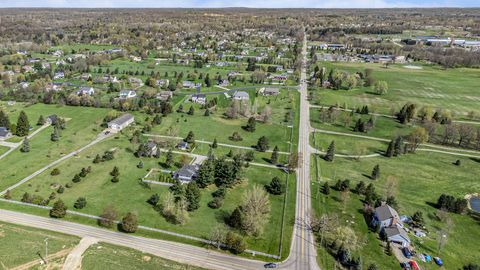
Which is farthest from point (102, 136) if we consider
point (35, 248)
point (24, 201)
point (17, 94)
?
point (17, 94)

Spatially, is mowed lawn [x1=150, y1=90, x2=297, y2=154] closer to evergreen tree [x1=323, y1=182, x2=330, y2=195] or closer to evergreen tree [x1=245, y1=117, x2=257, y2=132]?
evergreen tree [x1=245, y1=117, x2=257, y2=132]

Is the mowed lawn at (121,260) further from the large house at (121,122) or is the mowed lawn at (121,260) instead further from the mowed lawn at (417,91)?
the mowed lawn at (417,91)

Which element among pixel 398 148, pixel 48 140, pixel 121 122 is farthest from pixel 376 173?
pixel 48 140

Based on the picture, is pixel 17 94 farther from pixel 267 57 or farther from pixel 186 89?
pixel 267 57

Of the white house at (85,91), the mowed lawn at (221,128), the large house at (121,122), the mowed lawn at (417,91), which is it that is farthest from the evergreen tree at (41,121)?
the mowed lawn at (417,91)

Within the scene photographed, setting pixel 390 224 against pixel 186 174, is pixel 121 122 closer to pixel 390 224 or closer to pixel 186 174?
pixel 186 174

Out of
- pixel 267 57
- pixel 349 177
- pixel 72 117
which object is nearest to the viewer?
pixel 349 177

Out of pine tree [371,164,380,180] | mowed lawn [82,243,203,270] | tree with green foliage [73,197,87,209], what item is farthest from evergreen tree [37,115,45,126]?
pine tree [371,164,380,180]
